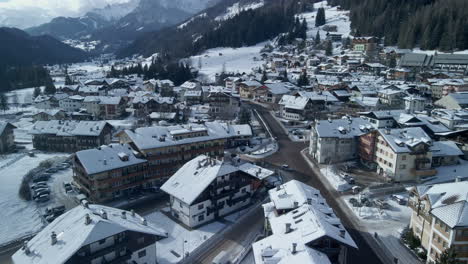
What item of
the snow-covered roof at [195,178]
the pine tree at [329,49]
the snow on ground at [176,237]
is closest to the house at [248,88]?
the pine tree at [329,49]

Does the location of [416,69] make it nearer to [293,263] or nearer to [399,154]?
[399,154]

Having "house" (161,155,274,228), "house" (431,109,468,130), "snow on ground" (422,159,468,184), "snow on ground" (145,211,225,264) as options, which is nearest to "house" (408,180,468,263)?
"snow on ground" (422,159,468,184)

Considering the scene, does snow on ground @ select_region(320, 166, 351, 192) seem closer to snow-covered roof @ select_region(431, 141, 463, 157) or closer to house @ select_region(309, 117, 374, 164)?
house @ select_region(309, 117, 374, 164)

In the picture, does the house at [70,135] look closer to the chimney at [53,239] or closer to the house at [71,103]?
the house at [71,103]

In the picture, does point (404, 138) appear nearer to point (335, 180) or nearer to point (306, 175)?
point (335, 180)

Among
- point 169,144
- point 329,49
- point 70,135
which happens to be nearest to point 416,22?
point 329,49

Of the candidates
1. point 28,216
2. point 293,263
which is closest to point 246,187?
point 293,263
